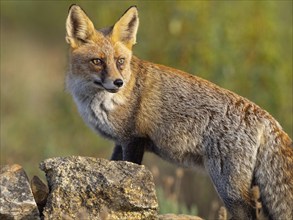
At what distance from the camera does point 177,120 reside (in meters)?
9.08

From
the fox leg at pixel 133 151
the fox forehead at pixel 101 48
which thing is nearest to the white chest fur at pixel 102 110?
the fox leg at pixel 133 151

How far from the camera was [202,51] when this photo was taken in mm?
13547

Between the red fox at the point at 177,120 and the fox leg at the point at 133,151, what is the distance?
0.04 feet

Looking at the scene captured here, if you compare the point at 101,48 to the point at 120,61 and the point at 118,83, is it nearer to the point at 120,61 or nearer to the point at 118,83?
the point at 120,61

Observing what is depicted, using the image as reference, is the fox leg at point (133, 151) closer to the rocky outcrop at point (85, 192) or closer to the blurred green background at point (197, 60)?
the rocky outcrop at point (85, 192)

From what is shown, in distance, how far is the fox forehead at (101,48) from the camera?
899 cm

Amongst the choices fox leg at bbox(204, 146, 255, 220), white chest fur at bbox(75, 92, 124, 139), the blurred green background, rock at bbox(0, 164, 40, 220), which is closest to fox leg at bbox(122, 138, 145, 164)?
white chest fur at bbox(75, 92, 124, 139)

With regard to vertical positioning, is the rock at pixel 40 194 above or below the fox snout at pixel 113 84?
below

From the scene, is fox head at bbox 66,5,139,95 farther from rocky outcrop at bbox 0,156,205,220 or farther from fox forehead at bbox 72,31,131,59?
rocky outcrop at bbox 0,156,205,220

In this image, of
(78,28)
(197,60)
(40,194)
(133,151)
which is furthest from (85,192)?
(197,60)

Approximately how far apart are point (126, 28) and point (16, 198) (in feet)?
10.2

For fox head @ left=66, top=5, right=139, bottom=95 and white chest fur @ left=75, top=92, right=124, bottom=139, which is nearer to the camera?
fox head @ left=66, top=5, right=139, bottom=95

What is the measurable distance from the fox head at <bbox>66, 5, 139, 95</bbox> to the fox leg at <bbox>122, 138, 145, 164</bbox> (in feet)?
2.34

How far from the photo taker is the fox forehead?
8992 mm
